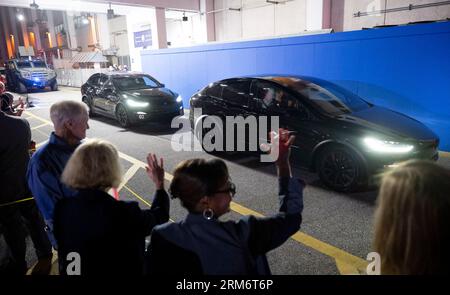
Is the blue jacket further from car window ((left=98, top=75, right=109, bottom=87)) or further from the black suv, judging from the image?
the black suv

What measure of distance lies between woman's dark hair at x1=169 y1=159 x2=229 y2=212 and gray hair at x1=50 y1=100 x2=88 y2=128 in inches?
53.4

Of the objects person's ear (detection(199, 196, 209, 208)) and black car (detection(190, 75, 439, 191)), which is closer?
person's ear (detection(199, 196, 209, 208))

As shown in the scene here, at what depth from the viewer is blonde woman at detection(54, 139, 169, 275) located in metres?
1.64

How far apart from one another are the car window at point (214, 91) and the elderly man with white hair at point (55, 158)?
4.05m

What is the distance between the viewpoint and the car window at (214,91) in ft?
21.1

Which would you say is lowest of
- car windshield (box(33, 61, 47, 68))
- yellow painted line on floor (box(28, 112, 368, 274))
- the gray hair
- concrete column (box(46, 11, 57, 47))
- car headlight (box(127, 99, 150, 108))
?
yellow painted line on floor (box(28, 112, 368, 274))

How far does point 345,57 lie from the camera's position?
7.84 metres

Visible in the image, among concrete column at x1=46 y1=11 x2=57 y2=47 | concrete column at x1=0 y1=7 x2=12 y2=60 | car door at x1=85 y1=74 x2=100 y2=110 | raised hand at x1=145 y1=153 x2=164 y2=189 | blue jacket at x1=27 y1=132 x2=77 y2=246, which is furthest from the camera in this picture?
concrete column at x1=0 y1=7 x2=12 y2=60

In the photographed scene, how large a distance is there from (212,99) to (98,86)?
548 centimetres

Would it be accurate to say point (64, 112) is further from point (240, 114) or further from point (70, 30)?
point (70, 30)

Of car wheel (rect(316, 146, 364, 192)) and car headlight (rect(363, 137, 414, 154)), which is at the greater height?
car headlight (rect(363, 137, 414, 154))

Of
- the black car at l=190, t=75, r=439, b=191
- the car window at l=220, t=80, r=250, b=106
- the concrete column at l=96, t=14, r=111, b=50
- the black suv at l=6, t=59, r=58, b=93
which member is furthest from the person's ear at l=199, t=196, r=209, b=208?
the concrete column at l=96, t=14, r=111, b=50

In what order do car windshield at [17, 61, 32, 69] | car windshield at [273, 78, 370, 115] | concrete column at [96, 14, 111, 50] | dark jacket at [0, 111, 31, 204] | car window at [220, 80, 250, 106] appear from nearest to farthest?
dark jacket at [0, 111, 31, 204] < car windshield at [273, 78, 370, 115] < car window at [220, 80, 250, 106] < car windshield at [17, 61, 32, 69] < concrete column at [96, 14, 111, 50]
